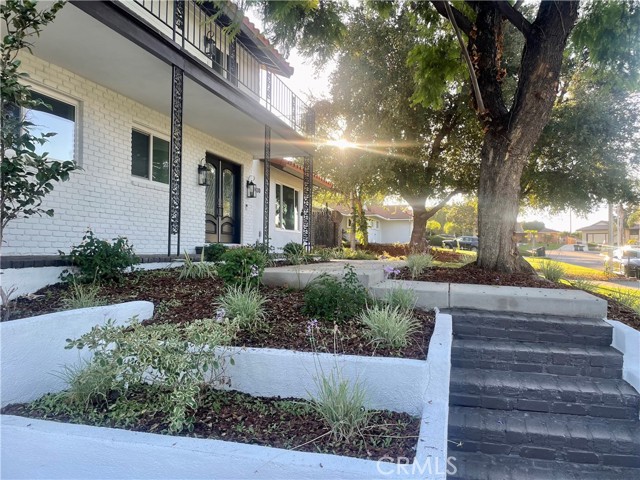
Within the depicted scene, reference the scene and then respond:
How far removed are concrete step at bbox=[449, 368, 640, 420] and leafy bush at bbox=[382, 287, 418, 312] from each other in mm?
1008

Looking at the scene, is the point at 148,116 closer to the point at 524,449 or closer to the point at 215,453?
the point at 215,453

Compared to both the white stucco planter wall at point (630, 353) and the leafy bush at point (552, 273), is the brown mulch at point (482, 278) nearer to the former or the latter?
the leafy bush at point (552, 273)

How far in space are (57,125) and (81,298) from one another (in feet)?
11.5

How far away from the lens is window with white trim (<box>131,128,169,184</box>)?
721 centimetres

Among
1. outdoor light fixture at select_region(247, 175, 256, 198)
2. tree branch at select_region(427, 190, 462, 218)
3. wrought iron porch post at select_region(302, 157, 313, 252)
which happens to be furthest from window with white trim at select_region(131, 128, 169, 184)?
tree branch at select_region(427, 190, 462, 218)

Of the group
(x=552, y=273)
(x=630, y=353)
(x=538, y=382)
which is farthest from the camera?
(x=552, y=273)

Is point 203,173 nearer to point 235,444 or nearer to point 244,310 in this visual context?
point 244,310

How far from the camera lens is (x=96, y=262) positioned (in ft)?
15.3

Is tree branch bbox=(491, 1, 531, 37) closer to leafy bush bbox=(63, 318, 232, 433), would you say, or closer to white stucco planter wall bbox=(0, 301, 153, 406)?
leafy bush bbox=(63, 318, 232, 433)

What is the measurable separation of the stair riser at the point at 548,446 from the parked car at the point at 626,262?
14472 millimetres

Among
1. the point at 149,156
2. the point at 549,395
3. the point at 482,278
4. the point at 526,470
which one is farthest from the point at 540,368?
the point at 149,156

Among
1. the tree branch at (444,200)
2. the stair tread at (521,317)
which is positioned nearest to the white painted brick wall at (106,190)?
the stair tread at (521,317)

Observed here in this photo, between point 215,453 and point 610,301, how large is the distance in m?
5.67

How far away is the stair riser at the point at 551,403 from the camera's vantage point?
9.82ft
